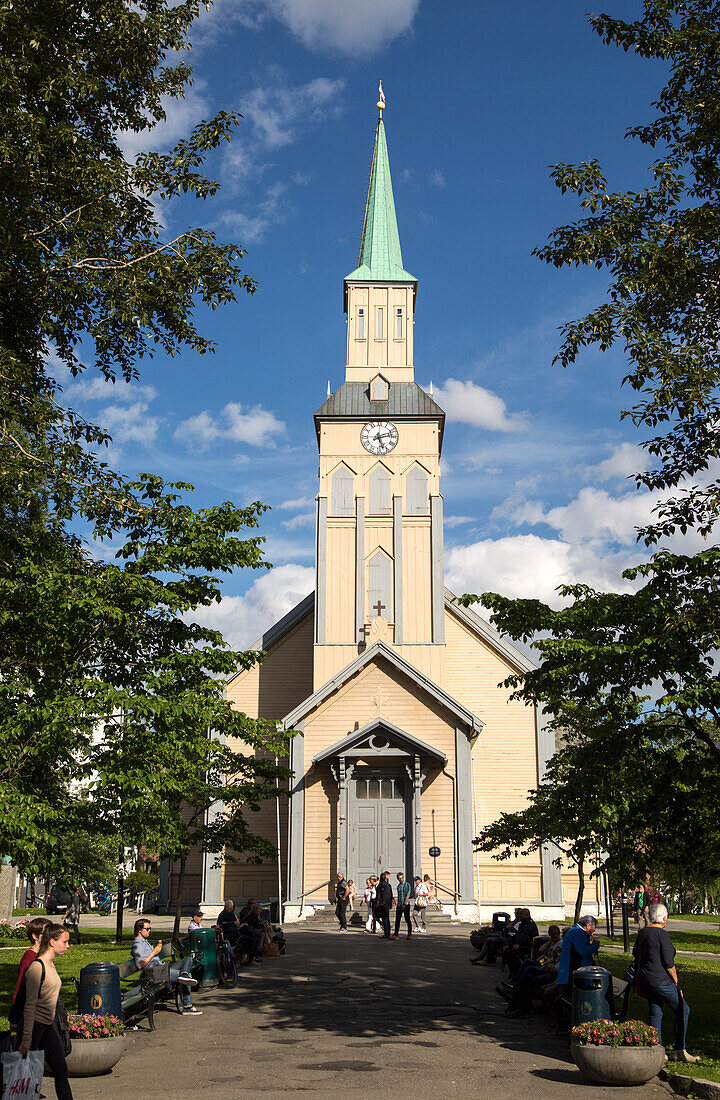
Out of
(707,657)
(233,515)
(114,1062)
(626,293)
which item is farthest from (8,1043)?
(626,293)

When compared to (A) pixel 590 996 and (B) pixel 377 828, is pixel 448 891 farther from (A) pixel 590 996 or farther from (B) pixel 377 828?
(A) pixel 590 996

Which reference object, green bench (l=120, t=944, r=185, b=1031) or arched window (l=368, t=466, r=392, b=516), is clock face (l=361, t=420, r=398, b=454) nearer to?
arched window (l=368, t=466, r=392, b=516)

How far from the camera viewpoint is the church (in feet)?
91.0

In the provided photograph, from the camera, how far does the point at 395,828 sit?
2778 cm

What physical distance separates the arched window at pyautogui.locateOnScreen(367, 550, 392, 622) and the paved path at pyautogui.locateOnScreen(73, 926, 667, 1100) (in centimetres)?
1615

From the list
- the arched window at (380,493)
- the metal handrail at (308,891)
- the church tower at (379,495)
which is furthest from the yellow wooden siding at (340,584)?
the metal handrail at (308,891)

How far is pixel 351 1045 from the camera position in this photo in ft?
35.8

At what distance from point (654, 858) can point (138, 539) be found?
330 inches

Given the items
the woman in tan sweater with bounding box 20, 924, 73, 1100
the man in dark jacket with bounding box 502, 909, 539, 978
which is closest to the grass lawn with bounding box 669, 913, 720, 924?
the man in dark jacket with bounding box 502, 909, 539, 978

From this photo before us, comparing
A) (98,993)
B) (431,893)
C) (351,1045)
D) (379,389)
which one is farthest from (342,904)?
(379,389)

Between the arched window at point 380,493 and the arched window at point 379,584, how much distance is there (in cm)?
148

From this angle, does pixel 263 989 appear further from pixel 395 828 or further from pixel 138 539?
pixel 395 828

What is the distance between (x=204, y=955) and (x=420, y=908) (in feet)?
33.4

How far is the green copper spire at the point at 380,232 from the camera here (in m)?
36.3
